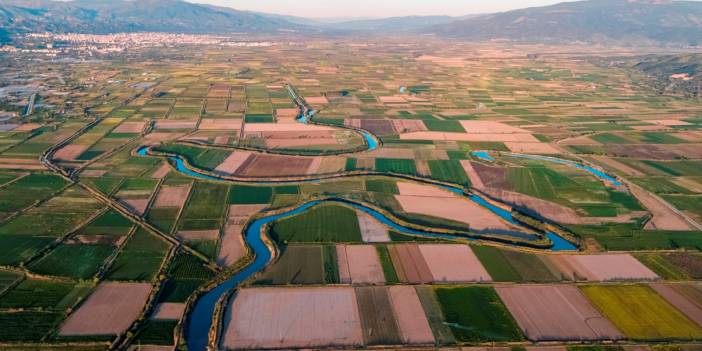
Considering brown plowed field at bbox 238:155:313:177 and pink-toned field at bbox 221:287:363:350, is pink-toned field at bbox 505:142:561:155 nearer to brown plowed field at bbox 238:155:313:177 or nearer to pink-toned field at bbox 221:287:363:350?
brown plowed field at bbox 238:155:313:177

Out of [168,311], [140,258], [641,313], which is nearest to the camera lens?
[168,311]

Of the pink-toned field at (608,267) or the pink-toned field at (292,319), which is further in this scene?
the pink-toned field at (608,267)

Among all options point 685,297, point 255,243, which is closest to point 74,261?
point 255,243

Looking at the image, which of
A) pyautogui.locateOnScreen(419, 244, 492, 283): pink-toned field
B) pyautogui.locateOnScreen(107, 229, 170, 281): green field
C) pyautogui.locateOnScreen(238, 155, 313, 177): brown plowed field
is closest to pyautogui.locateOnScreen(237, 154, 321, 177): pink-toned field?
pyautogui.locateOnScreen(238, 155, 313, 177): brown plowed field

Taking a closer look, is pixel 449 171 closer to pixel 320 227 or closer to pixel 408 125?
pixel 320 227

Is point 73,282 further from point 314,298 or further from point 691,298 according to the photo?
point 691,298

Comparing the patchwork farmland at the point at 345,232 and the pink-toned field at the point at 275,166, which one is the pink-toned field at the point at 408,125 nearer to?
the patchwork farmland at the point at 345,232

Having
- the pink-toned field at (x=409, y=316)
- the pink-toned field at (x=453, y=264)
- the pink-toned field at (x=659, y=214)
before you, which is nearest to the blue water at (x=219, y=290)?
the pink-toned field at (x=409, y=316)
